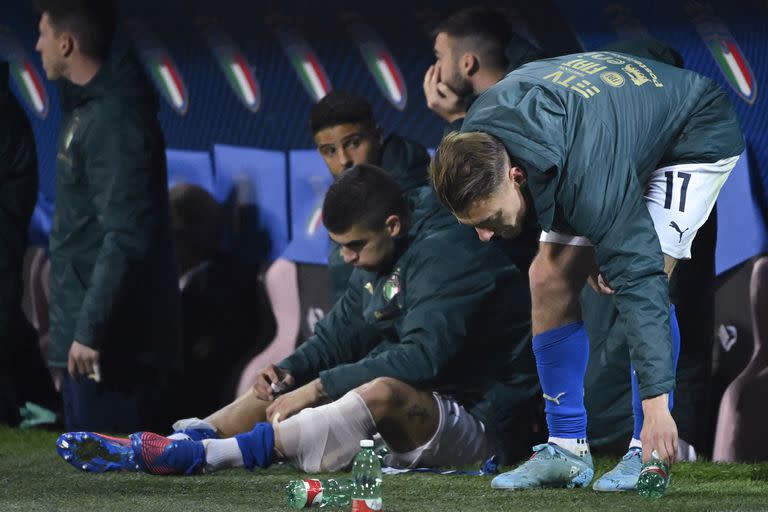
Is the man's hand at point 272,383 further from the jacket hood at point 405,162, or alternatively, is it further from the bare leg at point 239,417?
the jacket hood at point 405,162

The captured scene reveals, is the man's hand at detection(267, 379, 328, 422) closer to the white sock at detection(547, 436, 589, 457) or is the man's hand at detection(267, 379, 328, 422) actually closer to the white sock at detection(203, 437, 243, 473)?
the white sock at detection(203, 437, 243, 473)

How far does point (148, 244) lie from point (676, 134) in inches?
115

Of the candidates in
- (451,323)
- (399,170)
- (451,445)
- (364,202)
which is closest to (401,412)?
(451,445)

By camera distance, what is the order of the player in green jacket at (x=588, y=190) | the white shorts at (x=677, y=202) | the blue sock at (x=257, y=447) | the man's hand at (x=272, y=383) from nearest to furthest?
the player in green jacket at (x=588, y=190)
the white shorts at (x=677, y=202)
the blue sock at (x=257, y=447)
the man's hand at (x=272, y=383)

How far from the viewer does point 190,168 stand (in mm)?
6816

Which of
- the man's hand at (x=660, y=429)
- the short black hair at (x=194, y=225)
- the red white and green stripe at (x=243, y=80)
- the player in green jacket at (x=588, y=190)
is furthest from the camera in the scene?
the short black hair at (x=194, y=225)

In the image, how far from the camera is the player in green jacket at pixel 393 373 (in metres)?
4.65

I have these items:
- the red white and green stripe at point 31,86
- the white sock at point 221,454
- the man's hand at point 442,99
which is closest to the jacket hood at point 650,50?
the man's hand at point 442,99

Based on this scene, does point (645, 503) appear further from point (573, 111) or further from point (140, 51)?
point (140, 51)

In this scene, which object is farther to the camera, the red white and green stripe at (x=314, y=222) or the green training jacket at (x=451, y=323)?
the red white and green stripe at (x=314, y=222)

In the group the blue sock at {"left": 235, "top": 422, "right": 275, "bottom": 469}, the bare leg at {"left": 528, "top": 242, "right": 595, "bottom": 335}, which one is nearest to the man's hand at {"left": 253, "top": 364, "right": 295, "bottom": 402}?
the blue sock at {"left": 235, "top": 422, "right": 275, "bottom": 469}

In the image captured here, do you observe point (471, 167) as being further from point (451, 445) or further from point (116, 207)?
point (116, 207)

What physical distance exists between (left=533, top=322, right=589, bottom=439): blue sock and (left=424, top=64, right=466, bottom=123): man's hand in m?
1.48

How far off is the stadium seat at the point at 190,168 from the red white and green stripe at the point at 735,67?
268cm
